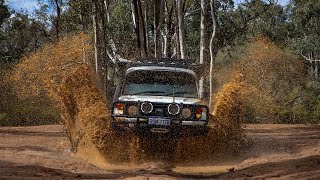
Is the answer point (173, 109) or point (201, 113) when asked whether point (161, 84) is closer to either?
point (173, 109)

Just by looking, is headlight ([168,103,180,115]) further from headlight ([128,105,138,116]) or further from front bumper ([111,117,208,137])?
headlight ([128,105,138,116])

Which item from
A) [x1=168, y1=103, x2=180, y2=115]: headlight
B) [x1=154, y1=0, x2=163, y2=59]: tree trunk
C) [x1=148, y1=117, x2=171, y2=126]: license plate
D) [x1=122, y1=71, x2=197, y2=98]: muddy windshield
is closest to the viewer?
[x1=148, y1=117, x2=171, y2=126]: license plate

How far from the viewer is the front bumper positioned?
392 inches

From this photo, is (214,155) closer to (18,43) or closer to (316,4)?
(316,4)

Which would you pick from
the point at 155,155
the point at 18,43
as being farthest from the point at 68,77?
the point at 18,43

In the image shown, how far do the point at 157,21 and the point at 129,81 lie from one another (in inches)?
553

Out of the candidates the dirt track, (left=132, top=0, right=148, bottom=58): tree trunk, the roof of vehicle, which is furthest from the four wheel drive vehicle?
(left=132, top=0, right=148, bottom=58): tree trunk

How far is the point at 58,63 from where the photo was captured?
18156 mm

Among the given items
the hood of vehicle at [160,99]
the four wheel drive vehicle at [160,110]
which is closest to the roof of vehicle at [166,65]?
the four wheel drive vehicle at [160,110]

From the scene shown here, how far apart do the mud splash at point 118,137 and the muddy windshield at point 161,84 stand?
771 millimetres

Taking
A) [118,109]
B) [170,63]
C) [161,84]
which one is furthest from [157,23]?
[118,109]

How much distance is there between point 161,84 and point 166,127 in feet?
4.74

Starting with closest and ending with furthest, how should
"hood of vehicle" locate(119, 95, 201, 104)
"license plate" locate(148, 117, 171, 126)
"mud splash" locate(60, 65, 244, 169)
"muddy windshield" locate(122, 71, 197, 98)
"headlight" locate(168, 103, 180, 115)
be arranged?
1. "license plate" locate(148, 117, 171, 126)
2. "headlight" locate(168, 103, 180, 115)
3. "hood of vehicle" locate(119, 95, 201, 104)
4. "mud splash" locate(60, 65, 244, 169)
5. "muddy windshield" locate(122, 71, 197, 98)

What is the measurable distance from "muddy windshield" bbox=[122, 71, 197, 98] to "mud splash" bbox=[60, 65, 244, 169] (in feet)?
2.53
